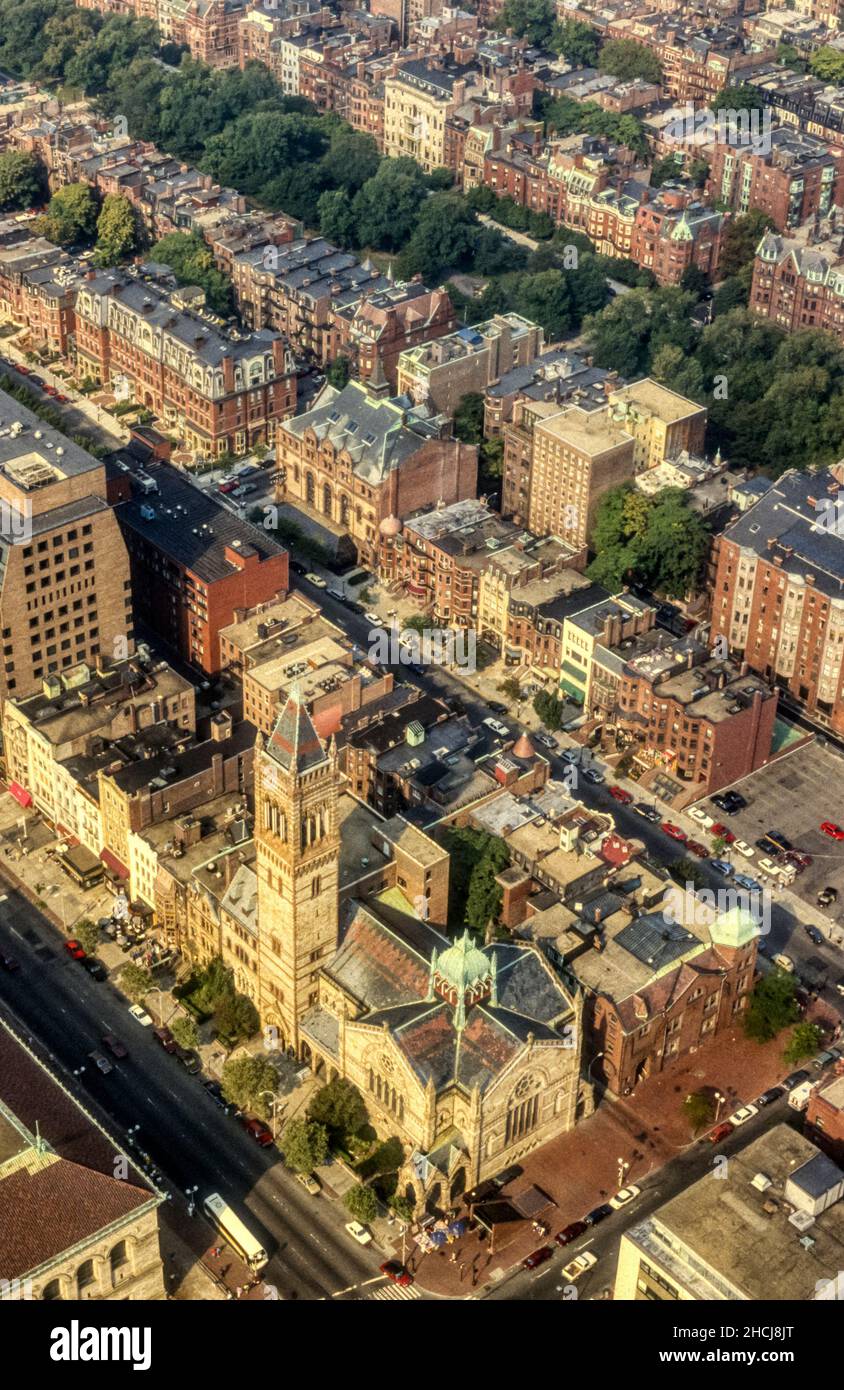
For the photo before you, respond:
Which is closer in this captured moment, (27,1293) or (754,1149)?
(27,1293)

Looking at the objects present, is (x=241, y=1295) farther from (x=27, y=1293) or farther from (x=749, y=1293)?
(x=749, y=1293)

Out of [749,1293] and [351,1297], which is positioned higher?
[749,1293]

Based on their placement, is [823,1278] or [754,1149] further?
[754,1149]

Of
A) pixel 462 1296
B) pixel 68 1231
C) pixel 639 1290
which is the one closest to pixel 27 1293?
pixel 68 1231

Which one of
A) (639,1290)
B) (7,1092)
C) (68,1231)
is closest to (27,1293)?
(68,1231)

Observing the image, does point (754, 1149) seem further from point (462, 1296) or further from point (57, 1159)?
point (57, 1159)
